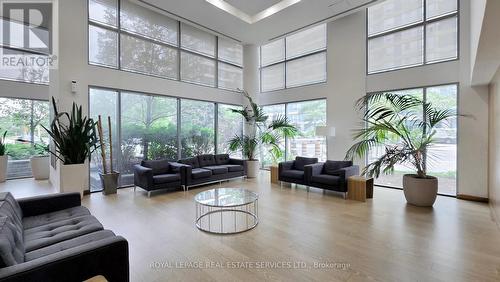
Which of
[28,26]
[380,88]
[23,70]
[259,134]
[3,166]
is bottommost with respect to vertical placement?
[3,166]

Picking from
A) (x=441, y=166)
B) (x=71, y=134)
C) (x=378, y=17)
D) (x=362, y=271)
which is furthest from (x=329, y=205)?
(x=71, y=134)

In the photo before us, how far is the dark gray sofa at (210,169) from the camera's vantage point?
591cm

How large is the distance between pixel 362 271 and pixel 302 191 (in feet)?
11.3

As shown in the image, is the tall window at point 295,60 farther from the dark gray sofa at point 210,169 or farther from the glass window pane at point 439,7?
the dark gray sofa at point 210,169

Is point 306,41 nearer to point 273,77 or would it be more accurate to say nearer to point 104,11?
point 273,77

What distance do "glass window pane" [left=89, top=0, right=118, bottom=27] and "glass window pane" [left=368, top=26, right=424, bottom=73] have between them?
6.60 metres

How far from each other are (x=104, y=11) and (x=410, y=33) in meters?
7.39

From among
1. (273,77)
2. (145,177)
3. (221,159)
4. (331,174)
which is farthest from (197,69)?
(331,174)

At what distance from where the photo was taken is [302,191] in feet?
19.2

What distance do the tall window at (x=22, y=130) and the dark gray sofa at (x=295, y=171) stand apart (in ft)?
23.8

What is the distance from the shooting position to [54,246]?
6.29 feet

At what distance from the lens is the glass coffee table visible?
3471 millimetres

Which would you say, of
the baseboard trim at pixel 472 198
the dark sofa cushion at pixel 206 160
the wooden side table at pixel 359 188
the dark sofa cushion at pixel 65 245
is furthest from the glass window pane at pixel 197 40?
the baseboard trim at pixel 472 198

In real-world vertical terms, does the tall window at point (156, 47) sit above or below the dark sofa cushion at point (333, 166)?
above
